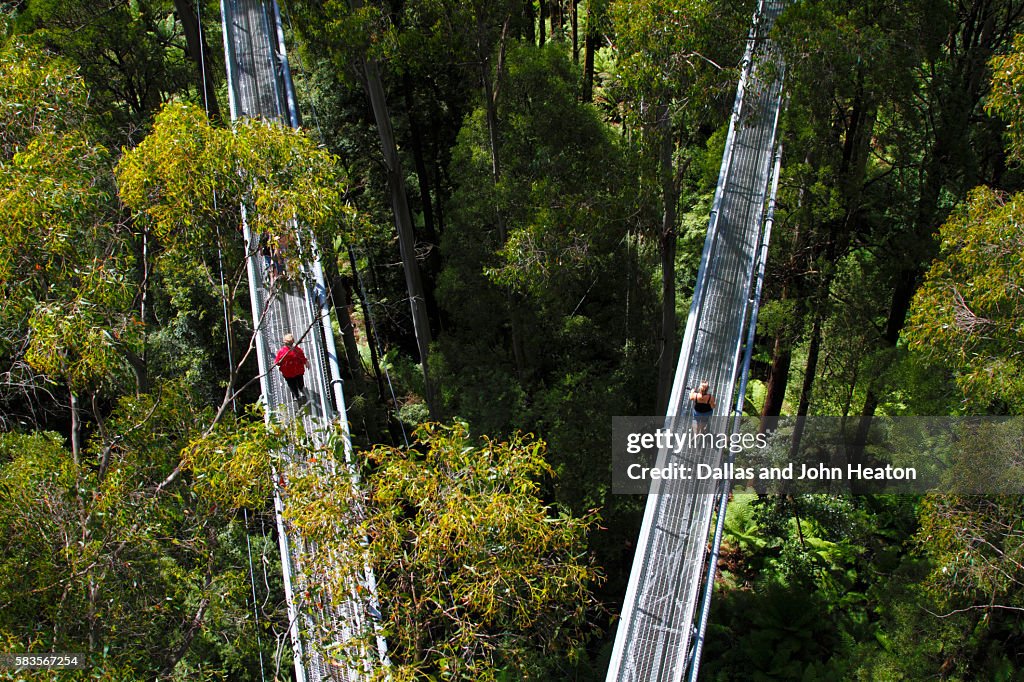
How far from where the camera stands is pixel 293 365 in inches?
337

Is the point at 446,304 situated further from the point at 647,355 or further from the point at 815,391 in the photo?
the point at 815,391

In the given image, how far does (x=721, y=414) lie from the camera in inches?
371

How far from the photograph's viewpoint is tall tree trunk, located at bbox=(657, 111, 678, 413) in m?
10.1

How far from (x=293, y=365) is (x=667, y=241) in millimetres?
5385

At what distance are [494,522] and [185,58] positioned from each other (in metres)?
15.7

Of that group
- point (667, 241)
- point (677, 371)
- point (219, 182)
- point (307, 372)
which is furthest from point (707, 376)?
point (219, 182)

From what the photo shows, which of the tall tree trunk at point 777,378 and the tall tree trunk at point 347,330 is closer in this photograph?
the tall tree trunk at point 347,330

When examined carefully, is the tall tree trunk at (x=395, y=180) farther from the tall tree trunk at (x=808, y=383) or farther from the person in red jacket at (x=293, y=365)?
the tall tree trunk at (x=808, y=383)

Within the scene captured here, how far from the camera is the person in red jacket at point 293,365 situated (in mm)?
8492

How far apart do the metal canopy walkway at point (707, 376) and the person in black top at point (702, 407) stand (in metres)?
0.17

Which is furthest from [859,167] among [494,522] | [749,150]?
[494,522]

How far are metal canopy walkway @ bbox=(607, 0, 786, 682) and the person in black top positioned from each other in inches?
6.7

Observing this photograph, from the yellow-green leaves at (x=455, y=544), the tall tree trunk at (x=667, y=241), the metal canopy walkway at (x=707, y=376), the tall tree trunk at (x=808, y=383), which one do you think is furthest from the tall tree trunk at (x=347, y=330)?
the tall tree trunk at (x=808, y=383)

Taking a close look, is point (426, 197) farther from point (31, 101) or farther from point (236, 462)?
point (236, 462)
